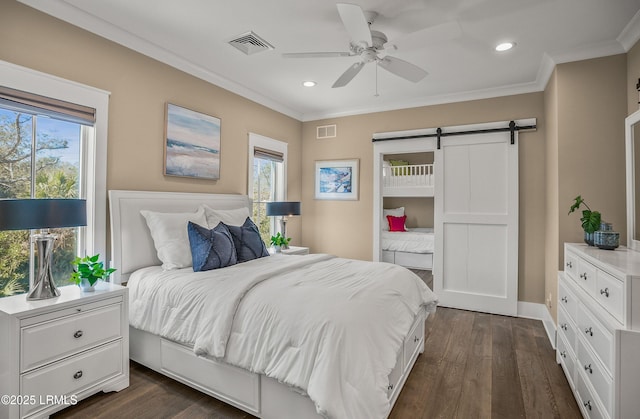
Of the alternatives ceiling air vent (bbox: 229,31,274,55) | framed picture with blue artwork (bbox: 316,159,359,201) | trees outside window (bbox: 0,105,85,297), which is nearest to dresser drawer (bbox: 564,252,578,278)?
framed picture with blue artwork (bbox: 316,159,359,201)

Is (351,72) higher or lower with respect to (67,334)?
higher

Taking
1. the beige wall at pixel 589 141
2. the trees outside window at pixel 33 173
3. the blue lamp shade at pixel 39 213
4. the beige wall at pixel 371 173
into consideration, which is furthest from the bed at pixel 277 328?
the beige wall at pixel 371 173

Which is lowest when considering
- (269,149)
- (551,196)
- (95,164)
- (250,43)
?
(551,196)

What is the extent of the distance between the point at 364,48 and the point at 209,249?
6.57 ft

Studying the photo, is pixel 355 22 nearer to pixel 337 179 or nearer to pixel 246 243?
pixel 246 243

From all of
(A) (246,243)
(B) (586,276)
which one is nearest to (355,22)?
(A) (246,243)

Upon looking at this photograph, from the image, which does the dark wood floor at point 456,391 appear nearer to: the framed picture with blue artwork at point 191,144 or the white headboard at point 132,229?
the white headboard at point 132,229

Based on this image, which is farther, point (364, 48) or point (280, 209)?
point (280, 209)

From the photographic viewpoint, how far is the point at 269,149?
177 inches

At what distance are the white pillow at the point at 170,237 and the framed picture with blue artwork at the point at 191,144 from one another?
22.2 inches

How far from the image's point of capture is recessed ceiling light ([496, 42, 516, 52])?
2844mm

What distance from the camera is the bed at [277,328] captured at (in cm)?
152

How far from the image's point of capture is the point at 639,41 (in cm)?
256

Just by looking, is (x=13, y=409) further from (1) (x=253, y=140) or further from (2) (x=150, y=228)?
(1) (x=253, y=140)
